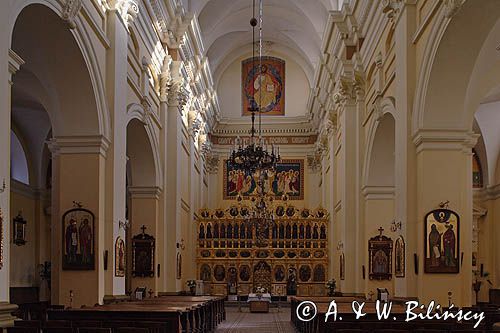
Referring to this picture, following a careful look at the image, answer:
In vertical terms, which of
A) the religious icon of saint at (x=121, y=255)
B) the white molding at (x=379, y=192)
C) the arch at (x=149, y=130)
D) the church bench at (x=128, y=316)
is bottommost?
the church bench at (x=128, y=316)

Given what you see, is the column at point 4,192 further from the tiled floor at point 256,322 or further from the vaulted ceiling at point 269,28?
the vaulted ceiling at point 269,28

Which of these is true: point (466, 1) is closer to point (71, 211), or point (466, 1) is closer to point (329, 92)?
point (71, 211)

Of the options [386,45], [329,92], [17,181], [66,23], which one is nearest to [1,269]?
[66,23]

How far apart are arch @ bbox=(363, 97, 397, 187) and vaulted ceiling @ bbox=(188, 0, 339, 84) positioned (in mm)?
6724

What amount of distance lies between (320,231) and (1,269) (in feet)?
73.4

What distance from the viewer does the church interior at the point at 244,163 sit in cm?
1269

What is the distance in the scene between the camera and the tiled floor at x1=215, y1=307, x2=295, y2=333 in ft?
58.0

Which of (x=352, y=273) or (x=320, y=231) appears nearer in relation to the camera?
(x=352, y=273)

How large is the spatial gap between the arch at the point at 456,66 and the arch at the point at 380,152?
12.6ft

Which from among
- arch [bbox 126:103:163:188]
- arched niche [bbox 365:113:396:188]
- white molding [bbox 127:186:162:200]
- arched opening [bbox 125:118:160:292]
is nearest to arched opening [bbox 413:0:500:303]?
arched niche [bbox 365:113:396:188]

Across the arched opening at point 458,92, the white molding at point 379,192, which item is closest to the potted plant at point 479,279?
the white molding at point 379,192

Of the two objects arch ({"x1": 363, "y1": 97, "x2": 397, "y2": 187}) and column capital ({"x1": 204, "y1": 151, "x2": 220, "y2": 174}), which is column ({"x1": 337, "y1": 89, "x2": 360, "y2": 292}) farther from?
column capital ({"x1": 204, "y1": 151, "x2": 220, "y2": 174})

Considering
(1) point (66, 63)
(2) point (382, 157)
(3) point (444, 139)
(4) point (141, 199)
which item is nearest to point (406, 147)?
(3) point (444, 139)

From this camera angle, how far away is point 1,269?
29.6 ft
